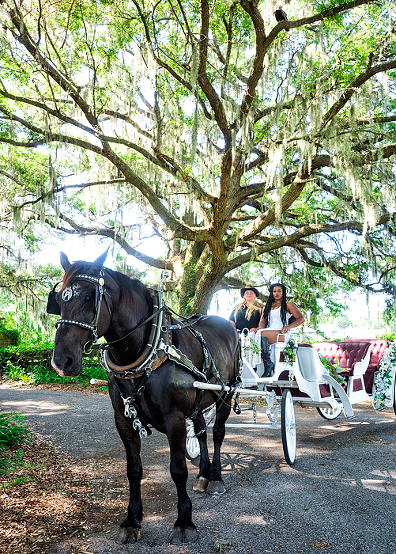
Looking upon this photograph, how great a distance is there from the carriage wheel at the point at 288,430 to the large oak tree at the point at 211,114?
4.37 m

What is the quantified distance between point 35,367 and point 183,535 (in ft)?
37.2

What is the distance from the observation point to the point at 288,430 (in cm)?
418

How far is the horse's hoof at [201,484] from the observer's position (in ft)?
11.5

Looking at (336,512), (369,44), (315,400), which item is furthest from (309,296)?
(336,512)

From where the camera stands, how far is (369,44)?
8188mm

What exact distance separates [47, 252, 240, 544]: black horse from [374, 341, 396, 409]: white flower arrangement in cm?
412

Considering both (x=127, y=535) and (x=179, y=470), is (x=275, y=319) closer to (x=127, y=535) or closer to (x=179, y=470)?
(x=179, y=470)

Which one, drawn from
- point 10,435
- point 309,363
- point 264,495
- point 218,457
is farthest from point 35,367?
point 264,495

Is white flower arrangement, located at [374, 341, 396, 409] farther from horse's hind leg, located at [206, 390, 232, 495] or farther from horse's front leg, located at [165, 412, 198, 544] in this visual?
horse's front leg, located at [165, 412, 198, 544]

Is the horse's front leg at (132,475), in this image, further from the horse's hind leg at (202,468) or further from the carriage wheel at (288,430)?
the carriage wheel at (288,430)

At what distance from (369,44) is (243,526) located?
912 cm

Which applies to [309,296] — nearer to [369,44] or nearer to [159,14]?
[369,44]

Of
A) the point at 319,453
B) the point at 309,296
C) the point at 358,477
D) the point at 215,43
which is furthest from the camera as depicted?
the point at 309,296

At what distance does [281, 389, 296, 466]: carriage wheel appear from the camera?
13.2 feet
